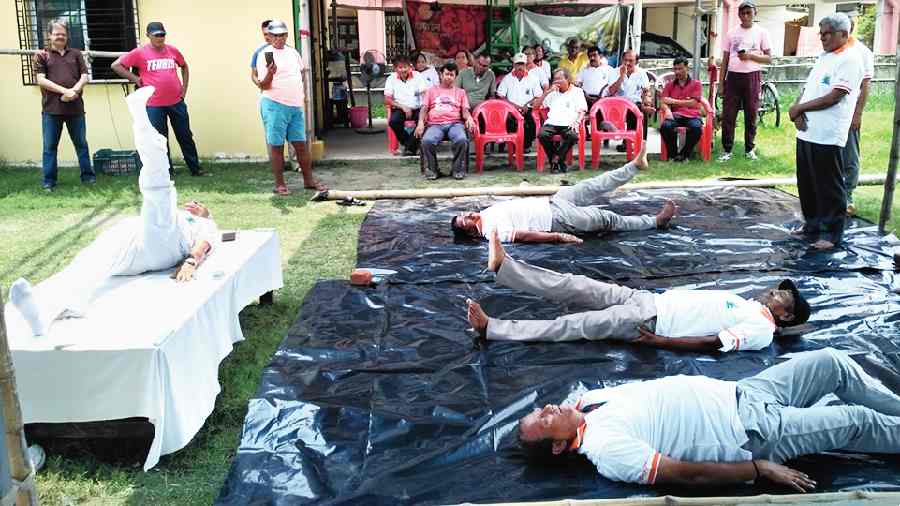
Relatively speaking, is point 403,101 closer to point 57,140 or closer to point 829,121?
point 57,140

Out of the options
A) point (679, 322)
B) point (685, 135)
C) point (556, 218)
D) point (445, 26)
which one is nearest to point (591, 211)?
point (556, 218)

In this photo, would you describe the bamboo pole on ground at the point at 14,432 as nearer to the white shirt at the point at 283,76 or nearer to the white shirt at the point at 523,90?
the white shirt at the point at 283,76

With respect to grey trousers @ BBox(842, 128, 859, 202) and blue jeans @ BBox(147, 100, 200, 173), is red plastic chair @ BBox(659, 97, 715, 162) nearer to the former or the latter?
grey trousers @ BBox(842, 128, 859, 202)

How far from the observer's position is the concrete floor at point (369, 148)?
1046cm

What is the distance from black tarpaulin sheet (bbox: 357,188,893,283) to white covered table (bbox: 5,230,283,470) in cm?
181

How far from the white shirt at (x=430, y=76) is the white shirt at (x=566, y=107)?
2063mm

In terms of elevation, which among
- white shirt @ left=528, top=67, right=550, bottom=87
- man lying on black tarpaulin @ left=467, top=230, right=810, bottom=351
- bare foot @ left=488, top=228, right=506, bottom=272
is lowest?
man lying on black tarpaulin @ left=467, top=230, right=810, bottom=351

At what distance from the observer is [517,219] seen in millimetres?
6027

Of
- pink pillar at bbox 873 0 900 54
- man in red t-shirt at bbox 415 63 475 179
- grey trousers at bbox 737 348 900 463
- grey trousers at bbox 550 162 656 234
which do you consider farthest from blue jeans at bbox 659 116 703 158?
pink pillar at bbox 873 0 900 54

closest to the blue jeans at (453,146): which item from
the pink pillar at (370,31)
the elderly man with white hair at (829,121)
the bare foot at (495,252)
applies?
the elderly man with white hair at (829,121)

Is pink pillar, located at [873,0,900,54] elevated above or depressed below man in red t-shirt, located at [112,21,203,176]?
above

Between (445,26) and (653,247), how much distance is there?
8.95m

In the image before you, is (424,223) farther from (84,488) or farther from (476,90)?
(476,90)

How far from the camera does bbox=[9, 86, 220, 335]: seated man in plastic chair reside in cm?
370
